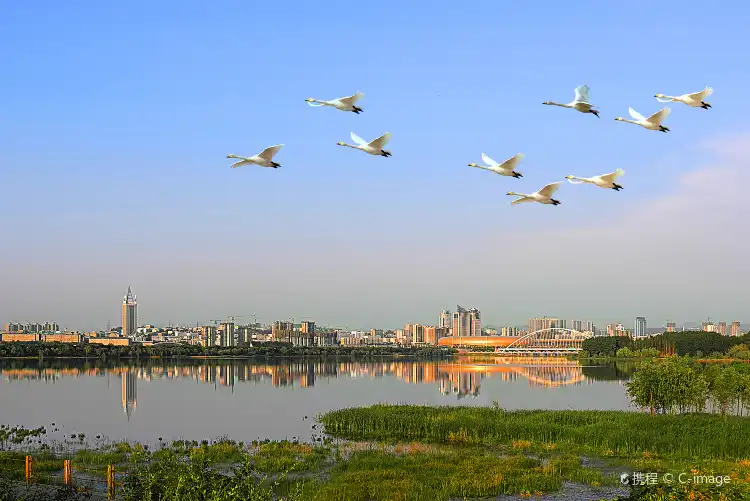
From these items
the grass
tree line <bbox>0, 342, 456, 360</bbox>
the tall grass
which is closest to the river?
the tall grass

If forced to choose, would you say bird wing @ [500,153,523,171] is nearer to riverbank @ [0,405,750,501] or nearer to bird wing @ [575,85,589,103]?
bird wing @ [575,85,589,103]

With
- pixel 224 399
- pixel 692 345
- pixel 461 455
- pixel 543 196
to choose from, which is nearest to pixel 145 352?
pixel 224 399

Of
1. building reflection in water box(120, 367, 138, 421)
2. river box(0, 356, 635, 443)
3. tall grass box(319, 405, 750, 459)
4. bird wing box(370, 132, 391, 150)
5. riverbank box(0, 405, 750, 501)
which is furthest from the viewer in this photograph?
building reflection in water box(120, 367, 138, 421)

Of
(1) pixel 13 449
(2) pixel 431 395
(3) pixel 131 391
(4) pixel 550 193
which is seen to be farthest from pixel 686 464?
(3) pixel 131 391

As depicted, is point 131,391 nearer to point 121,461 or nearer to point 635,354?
point 121,461

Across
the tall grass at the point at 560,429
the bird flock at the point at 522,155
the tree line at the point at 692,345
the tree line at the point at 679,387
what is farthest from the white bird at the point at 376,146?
the tree line at the point at 692,345

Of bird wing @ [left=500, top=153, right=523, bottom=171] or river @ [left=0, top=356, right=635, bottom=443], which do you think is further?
river @ [left=0, top=356, right=635, bottom=443]

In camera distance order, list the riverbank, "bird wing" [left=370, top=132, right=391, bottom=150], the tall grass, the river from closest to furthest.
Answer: "bird wing" [left=370, top=132, right=391, bottom=150] < the riverbank < the tall grass < the river
